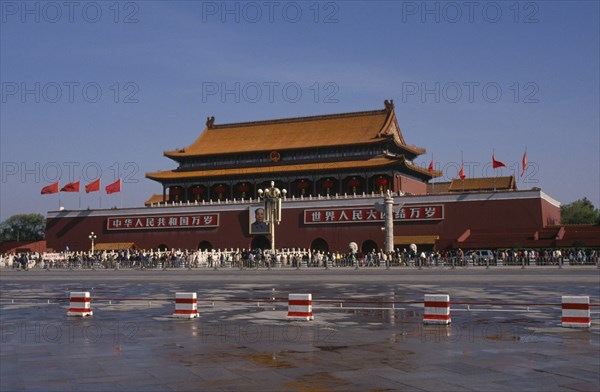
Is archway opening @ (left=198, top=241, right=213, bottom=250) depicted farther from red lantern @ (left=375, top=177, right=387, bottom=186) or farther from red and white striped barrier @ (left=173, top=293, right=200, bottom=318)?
red and white striped barrier @ (left=173, top=293, right=200, bottom=318)

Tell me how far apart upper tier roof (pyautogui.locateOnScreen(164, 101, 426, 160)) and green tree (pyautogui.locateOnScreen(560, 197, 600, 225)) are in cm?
3117

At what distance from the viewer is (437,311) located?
1487 centimetres

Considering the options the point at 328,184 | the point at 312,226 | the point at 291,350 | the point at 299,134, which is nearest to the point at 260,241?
the point at 312,226

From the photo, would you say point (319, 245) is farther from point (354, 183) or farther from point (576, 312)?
point (576, 312)

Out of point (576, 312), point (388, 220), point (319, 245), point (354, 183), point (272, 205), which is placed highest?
point (354, 183)

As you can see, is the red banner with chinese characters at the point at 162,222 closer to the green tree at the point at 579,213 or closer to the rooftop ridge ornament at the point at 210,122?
the rooftop ridge ornament at the point at 210,122

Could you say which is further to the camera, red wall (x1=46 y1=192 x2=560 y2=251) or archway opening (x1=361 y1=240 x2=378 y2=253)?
archway opening (x1=361 y1=240 x2=378 y2=253)

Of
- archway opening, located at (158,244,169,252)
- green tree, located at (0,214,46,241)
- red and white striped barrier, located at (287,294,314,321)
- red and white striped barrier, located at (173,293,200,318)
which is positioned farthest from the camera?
green tree, located at (0,214,46,241)

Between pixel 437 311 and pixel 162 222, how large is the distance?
57.3 m

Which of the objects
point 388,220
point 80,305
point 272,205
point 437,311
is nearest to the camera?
point 437,311

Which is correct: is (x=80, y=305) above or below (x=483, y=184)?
Answer: below

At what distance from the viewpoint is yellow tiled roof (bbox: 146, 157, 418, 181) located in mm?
63469

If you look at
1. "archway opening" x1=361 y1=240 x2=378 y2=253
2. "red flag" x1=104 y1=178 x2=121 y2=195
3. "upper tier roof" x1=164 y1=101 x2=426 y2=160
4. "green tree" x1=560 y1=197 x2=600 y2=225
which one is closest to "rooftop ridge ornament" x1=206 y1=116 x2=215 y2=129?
"upper tier roof" x1=164 y1=101 x2=426 y2=160

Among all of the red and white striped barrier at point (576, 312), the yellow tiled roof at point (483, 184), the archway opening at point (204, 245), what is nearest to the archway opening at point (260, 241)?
the archway opening at point (204, 245)
